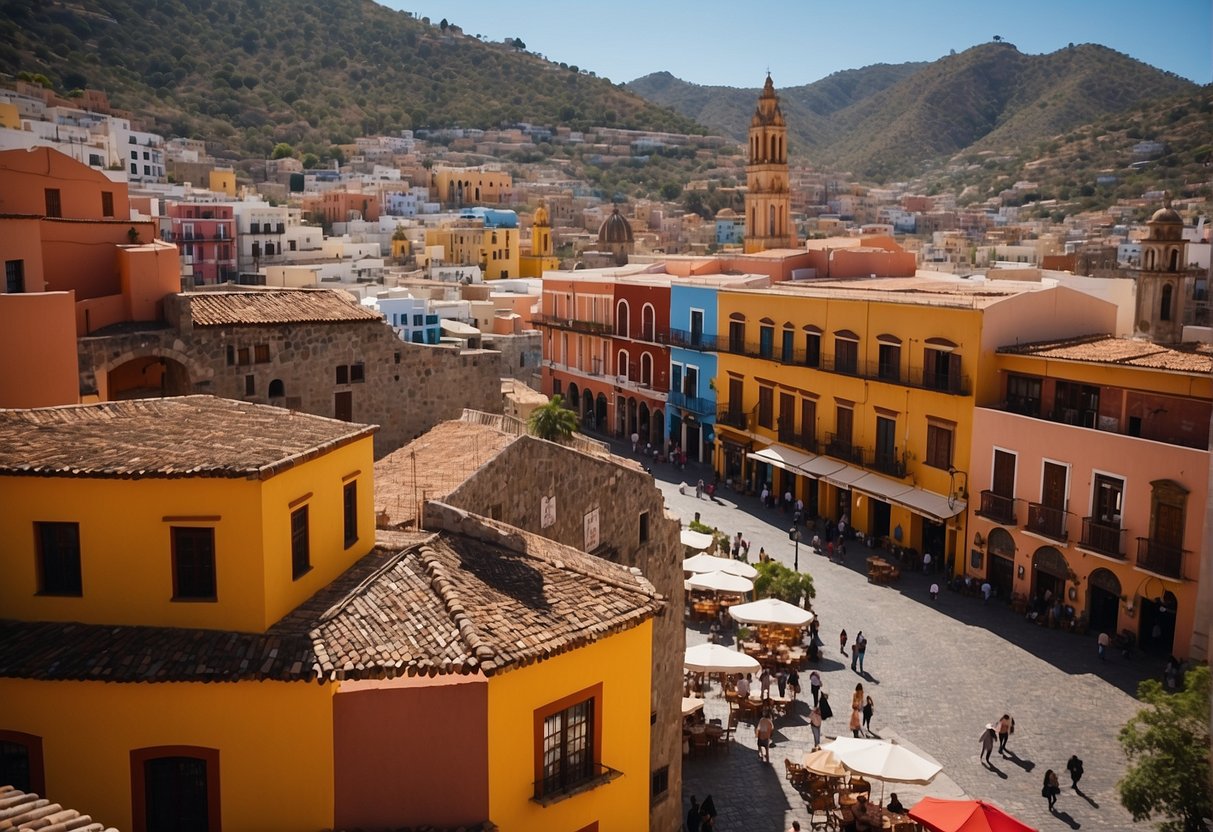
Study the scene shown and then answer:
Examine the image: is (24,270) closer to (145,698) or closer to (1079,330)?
(145,698)

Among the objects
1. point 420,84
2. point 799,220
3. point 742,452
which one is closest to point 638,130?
point 420,84

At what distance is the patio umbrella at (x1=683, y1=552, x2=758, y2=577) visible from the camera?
25.8 metres

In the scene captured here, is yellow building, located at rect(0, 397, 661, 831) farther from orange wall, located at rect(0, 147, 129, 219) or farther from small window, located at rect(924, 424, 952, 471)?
small window, located at rect(924, 424, 952, 471)

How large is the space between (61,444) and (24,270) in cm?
753

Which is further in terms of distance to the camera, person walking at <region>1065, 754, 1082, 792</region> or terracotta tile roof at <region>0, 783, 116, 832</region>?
person walking at <region>1065, 754, 1082, 792</region>

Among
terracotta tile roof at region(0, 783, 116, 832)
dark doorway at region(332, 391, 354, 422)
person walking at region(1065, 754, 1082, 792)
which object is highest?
dark doorway at region(332, 391, 354, 422)

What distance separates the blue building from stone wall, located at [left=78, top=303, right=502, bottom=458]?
726 inches

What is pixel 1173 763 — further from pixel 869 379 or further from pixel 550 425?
pixel 869 379

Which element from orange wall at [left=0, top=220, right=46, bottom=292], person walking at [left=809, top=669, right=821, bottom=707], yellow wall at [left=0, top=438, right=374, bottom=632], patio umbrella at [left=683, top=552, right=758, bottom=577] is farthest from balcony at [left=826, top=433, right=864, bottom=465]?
yellow wall at [left=0, top=438, right=374, bottom=632]

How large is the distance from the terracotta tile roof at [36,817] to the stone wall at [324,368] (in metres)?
11.9

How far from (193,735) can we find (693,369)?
1365 inches

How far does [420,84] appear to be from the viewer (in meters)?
166

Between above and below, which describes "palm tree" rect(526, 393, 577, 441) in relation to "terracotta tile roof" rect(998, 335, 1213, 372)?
below

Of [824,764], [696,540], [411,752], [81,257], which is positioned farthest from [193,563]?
[696,540]
